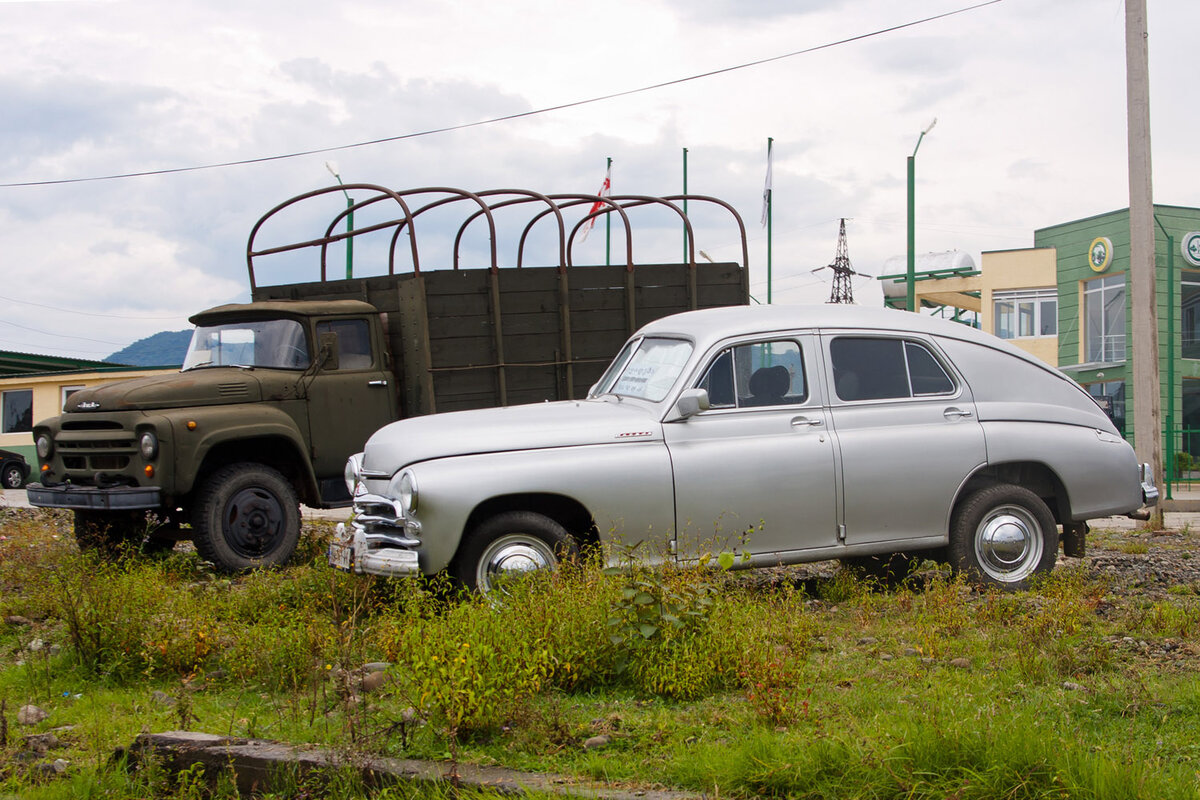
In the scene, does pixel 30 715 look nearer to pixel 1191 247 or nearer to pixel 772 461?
pixel 772 461

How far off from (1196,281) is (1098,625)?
27249 millimetres

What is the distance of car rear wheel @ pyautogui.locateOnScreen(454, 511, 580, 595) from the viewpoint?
5.92 metres

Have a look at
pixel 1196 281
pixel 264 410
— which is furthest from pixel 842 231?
pixel 264 410

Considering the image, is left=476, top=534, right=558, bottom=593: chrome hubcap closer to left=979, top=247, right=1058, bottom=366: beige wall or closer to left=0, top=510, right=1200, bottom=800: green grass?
left=0, top=510, right=1200, bottom=800: green grass

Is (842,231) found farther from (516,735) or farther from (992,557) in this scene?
(516,735)

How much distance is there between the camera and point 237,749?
388 cm

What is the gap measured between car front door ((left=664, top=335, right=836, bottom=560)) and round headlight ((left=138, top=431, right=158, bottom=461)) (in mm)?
4368

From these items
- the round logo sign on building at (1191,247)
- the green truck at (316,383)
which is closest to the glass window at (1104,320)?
the round logo sign on building at (1191,247)

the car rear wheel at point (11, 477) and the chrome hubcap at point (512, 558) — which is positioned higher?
the chrome hubcap at point (512, 558)

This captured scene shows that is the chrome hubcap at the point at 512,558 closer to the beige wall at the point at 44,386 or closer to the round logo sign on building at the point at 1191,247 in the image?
the beige wall at the point at 44,386

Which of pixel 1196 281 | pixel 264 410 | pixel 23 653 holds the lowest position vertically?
pixel 23 653

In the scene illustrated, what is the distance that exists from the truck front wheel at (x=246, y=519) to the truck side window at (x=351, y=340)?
48.7 inches

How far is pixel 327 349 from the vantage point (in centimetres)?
939

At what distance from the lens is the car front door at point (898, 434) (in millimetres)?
6859
